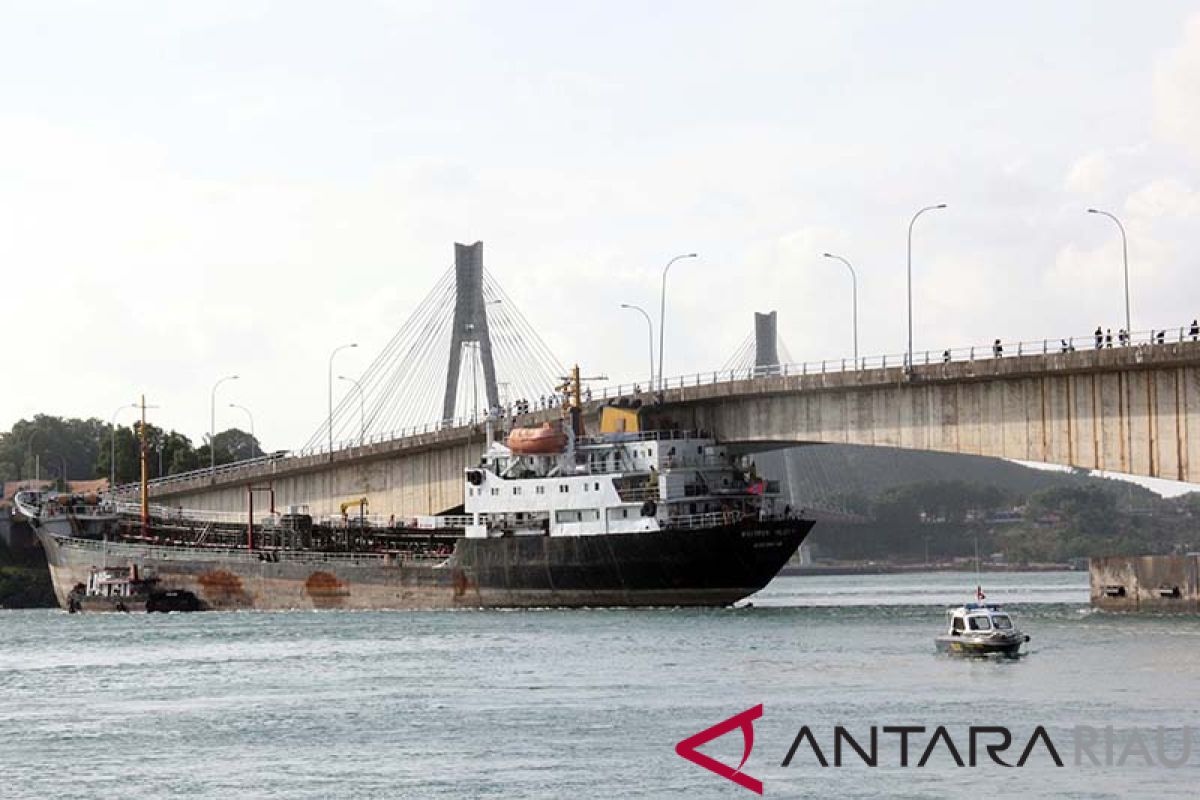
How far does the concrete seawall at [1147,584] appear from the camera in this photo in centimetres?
8050

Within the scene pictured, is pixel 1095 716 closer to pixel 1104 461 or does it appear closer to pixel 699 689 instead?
pixel 699 689

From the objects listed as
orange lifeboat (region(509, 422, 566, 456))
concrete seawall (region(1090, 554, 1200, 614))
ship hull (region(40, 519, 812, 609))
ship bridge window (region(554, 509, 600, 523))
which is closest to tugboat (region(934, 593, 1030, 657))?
concrete seawall (region(1090, 554, 1200, 614))

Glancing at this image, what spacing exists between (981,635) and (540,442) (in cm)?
3964

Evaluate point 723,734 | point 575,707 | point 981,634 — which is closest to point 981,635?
point 981,634

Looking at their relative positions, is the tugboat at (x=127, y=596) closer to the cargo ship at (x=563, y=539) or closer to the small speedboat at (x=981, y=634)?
the cargo ship at (x=563, y=539)

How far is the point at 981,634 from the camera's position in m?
65.3

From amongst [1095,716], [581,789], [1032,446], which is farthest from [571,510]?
[581,789]

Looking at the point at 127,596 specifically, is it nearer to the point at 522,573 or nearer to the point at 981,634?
the point at 522,573

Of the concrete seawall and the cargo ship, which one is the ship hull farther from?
the concrete seawall

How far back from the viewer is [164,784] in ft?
142

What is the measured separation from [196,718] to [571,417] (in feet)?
164

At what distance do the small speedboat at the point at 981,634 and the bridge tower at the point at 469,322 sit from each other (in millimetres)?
51216

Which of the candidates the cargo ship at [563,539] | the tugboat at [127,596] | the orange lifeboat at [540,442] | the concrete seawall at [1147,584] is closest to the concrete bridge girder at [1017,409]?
the cargo ship at [563,539]

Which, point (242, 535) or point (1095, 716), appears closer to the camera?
point (1095, 716)
